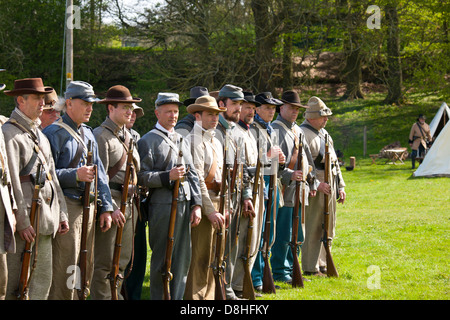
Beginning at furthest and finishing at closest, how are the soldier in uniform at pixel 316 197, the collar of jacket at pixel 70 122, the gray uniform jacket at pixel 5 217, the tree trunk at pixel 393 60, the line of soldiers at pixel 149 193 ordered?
the tree trunk at pixel 393 60
the soldier in uniform at pixel 316 197
the collar of jacket at pixel 70 122
the line of soldiers at pixel 149 193
the gray uniform jacket at pixel 5 217

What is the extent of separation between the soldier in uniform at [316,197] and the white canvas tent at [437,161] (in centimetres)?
1223

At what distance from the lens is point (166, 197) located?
6.13m

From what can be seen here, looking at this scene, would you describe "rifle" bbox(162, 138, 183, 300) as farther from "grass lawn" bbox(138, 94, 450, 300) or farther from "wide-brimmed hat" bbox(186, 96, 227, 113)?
"grass lawn" bbox(138, 94, 450, 300)

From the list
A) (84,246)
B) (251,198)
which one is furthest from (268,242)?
(84,246)

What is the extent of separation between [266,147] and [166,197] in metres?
1.87

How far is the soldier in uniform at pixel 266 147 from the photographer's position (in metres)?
7.37

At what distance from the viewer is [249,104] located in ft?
24.4

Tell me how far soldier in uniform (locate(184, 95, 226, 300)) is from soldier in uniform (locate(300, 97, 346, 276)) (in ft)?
6.93

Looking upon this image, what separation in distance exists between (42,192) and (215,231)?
2.05 metres

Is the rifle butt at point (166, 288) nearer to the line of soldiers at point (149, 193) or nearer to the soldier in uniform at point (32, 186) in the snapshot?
the line of soldiers at point (149, 193)

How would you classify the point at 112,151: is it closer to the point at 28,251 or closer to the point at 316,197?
the point at 28,251

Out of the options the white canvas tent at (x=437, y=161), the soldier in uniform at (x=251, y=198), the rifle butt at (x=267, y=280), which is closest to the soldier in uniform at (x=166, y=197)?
the soldier in uniform at (x=251, y=198)

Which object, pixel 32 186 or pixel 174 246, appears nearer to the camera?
pixel 32 186

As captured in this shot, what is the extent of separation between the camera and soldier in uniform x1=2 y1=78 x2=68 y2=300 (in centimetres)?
486
